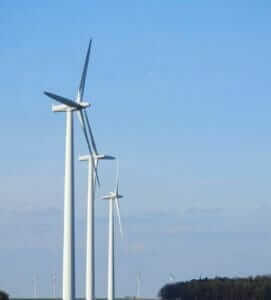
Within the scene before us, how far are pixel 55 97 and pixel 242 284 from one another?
109 m

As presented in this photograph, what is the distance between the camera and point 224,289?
169750 mm

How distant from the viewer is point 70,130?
221 ft

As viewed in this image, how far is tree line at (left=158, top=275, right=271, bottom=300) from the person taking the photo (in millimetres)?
159750

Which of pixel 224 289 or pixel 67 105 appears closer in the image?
pixel 67 105

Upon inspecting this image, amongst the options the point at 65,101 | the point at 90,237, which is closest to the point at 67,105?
the point at 65,101

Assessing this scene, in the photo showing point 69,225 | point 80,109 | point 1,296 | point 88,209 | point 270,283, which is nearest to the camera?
point 69,225

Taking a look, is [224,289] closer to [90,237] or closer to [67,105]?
[90,237]

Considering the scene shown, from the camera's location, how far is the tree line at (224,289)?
160m

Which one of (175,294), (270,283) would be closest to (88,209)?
(270,283)

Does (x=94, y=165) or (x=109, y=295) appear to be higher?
(x=94, y=165)

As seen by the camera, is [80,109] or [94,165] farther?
[94,165]

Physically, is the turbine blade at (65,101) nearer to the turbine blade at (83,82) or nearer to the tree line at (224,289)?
the turbine blade at (83,82)

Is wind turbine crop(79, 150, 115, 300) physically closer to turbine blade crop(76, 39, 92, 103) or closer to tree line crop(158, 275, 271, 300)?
turbine blade crop(76, 39, 92, 103)

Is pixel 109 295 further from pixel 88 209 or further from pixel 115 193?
pixel 88 209
